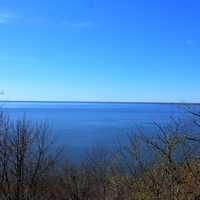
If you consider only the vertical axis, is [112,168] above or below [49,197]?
above

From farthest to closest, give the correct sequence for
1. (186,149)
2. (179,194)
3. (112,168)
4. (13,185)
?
(112,168)
(13,185)
(186,149)
(179,194)

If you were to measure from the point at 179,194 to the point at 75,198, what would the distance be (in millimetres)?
11207

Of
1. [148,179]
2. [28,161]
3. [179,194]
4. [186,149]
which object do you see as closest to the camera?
[179,194]

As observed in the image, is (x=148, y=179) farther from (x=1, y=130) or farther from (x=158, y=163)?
(x=1, y=130)

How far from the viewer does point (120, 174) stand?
17.6 m

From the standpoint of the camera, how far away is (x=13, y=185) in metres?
16.0

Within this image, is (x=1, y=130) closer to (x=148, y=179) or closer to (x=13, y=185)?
(x=13, y=185)

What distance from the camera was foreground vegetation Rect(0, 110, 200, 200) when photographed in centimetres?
1095

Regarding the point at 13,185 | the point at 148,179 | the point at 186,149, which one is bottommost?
the point at 13,185

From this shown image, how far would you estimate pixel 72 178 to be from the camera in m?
21.1

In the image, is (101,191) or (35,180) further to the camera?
(101,191)

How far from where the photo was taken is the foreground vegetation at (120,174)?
10.9 m

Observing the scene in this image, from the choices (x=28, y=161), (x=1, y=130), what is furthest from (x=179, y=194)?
(x=1, y=130)

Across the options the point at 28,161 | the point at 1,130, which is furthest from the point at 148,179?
the point at 1,130
